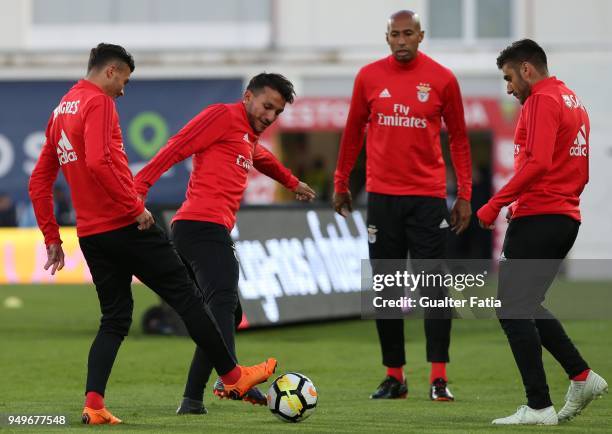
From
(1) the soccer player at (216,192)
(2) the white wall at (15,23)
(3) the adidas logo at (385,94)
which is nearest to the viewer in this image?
(1) the soccer player at (216,192)

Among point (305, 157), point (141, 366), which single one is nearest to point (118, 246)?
point (141, 366)

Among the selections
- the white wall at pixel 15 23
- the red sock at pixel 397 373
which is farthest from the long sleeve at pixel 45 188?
the white wall at pixel 15 23

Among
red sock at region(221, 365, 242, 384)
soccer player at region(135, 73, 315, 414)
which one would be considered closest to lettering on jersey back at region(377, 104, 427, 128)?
soccer player at region(135, 73, 315, 414)

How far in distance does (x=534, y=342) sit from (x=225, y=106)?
2.27 metres

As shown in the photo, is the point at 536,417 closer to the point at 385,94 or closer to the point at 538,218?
the point at 538,218

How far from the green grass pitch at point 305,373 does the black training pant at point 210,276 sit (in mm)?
280

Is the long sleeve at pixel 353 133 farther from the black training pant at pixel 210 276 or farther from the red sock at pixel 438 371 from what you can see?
the black training pant at pixel 210 276

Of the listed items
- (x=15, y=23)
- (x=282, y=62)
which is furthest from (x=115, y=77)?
(x=15, y=23)

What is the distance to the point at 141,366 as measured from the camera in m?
11.2

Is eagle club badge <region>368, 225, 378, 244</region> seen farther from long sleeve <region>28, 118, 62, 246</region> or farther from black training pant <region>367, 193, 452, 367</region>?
long sleeve <region>28, 118, 62, 246</region>

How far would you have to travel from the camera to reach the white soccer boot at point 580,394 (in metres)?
7.61

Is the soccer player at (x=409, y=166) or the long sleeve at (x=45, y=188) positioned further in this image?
the soccer player at (x=409, y=166)

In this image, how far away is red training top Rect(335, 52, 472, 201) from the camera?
29.6 ft

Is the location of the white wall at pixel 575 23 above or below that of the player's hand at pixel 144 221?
below
